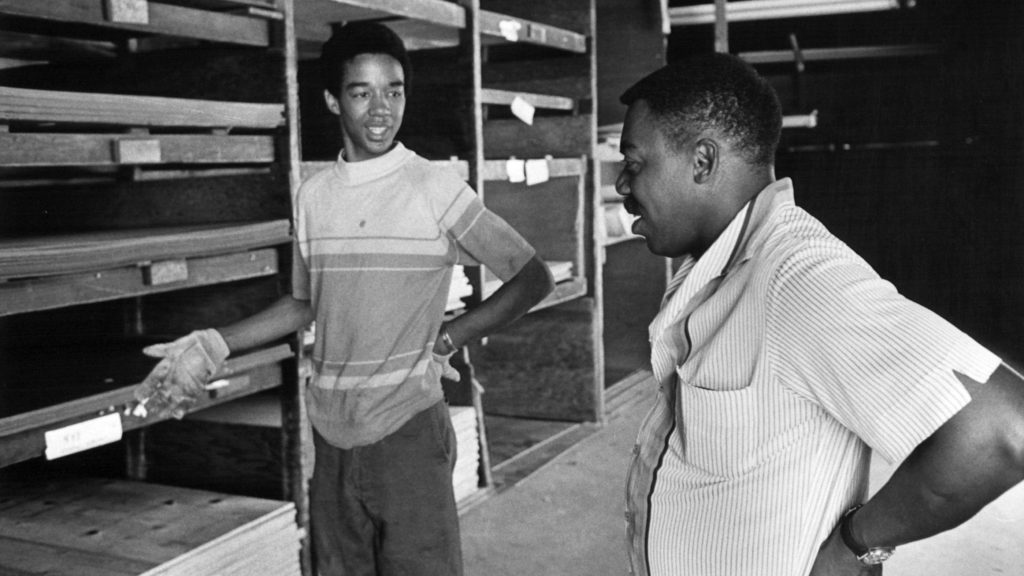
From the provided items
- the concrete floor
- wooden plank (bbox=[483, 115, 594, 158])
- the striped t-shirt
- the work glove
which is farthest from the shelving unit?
wooden plank (bbox=[483, 115, 594, 158])

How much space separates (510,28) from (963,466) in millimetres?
3505

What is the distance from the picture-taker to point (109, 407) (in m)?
2.47

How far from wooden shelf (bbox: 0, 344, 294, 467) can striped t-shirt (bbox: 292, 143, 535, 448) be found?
468 millimetres

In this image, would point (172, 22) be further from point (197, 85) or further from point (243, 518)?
point (243, 518)

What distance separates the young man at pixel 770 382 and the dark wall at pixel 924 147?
613 centimetres

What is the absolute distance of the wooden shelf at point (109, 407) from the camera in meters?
2.24

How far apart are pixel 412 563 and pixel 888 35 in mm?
6271

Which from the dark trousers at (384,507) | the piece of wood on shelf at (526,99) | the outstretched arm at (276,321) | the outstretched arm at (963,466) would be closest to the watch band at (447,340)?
the dark trousers at (384,507)

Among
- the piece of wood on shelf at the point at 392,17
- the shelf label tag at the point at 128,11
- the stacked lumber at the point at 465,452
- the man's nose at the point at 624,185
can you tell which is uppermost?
the piece of wood on shelf at the point at 392,17

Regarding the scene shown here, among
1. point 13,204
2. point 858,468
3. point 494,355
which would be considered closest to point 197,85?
point 13,204

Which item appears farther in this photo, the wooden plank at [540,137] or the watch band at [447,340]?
the wooden plank at [540,137]

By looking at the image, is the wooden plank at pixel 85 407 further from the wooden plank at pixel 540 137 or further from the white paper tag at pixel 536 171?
the wooden plank at pixel 540 137

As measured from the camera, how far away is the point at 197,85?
9.80 feet

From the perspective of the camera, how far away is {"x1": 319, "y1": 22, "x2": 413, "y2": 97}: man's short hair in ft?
8.29
